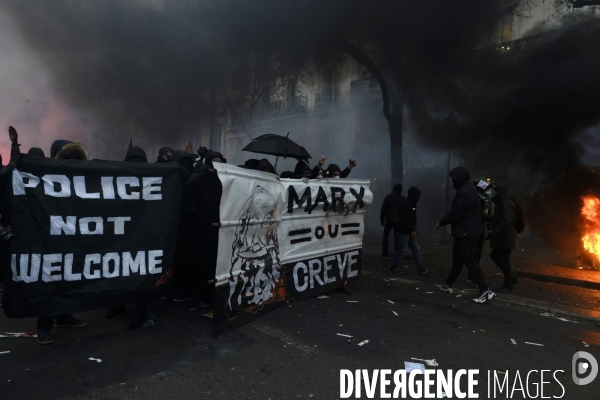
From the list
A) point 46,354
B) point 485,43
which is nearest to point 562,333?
point 46,354

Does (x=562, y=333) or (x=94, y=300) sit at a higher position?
(x=94, y=300)

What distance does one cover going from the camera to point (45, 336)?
3.47 metres

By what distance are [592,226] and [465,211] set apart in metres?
5.25

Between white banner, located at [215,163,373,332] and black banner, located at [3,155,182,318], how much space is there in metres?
0.60

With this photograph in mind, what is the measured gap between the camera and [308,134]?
2427 centimetres

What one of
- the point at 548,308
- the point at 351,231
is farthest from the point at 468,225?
the point at 351,231

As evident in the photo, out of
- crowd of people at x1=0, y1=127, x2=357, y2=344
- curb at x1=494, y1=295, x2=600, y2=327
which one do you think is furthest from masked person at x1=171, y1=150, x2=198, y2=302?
curb at x1=494, y1=295, x2=600, y2=327

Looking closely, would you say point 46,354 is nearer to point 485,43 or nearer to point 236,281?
point 236,281

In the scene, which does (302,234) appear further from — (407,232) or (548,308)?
(548,308)

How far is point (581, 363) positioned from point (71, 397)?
383cm

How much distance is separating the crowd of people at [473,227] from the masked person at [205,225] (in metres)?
2.98

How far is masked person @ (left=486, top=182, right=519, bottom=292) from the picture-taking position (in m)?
5.81

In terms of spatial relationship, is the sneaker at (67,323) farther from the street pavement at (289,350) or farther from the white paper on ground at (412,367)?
the white paper on ground at (412,367)

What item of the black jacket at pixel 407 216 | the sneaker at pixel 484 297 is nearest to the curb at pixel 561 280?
the black jacket at pixel 407 216
